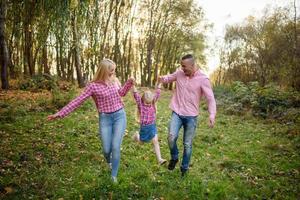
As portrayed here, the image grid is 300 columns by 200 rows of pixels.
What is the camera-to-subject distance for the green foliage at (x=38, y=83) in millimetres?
19656

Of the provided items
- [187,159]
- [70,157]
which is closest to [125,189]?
[187,159]

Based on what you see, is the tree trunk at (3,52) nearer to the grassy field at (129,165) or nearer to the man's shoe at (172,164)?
the grassy field at (129,165)

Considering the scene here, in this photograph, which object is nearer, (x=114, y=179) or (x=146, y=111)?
(x=114, y=179)

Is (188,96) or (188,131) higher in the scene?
(188,96)

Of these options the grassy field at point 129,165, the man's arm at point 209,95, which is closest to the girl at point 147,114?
the grassy field at point 129,165

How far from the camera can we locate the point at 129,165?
8320mm

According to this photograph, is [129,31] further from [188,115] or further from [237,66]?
[188,115]

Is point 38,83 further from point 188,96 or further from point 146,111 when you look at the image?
point 188,96

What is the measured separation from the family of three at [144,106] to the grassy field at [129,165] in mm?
558

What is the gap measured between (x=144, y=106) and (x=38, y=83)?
45.6 ft

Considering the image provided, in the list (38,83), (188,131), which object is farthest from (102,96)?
(38,83)

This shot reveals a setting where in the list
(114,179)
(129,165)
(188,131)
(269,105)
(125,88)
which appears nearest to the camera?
(114,179)

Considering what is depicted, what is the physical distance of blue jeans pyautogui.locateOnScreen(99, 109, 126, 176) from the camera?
262 inches

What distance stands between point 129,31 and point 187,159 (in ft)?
114
